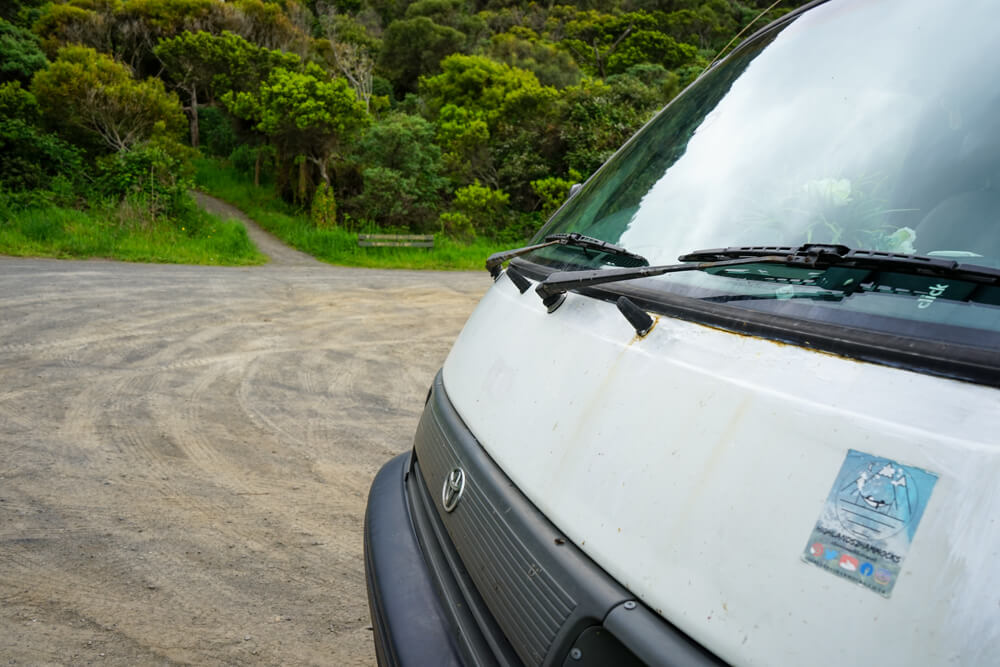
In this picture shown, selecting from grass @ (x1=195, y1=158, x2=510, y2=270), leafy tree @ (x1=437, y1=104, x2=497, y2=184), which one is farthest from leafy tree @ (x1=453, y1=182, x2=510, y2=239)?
grass @ (x1=195, y1=158, x2=510, y2=270)

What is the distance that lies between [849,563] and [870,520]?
0.19 feet

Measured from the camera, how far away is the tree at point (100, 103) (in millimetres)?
18438

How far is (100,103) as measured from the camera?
18578 mm

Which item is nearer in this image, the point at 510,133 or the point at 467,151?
the point at 467,151

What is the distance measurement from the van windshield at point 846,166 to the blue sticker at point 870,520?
222 mm

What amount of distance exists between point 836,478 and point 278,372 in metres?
5.42

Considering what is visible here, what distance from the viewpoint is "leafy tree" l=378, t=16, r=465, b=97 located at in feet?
119

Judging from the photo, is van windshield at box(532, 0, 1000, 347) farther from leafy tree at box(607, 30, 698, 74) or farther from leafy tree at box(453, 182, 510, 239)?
leafy tree at box(607, 30, 698, 74)

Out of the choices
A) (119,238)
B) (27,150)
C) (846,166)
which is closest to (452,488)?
(846,166)

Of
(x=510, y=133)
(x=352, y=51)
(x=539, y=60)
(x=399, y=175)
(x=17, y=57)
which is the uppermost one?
(x=539, y=60)

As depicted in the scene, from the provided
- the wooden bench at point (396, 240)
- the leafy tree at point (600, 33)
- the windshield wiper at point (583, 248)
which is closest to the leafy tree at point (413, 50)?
the leafy tree at point (600, 33)

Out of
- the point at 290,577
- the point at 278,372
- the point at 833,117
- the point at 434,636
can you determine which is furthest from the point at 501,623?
the point at 278,372

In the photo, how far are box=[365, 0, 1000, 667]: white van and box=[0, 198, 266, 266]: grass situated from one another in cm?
1245

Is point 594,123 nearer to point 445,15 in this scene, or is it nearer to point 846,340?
point 846,340
